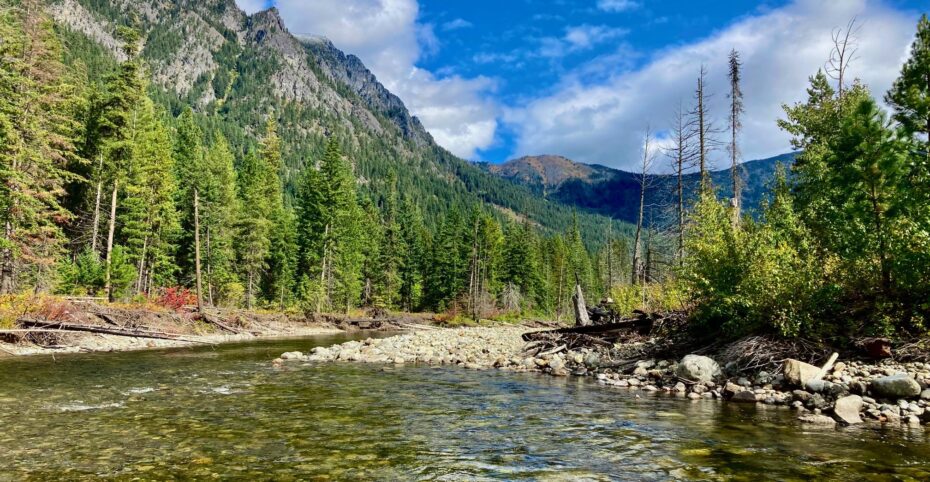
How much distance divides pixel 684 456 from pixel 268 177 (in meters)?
57.0

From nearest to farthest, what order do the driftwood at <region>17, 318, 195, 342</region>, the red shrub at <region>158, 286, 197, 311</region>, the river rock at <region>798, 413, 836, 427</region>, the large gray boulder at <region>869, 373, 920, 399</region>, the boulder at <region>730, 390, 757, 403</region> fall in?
the river rock at <region>798, 413, 836, 427</region>, the large gray boulder at <region>869, 373, 920, 399</region>, the boulder at <region>730, 390, 757, 403</region>, the driftwood at <region>17, 318, 195, 342</region>, the red shrub at <region>158, 286, 197, 311</region>

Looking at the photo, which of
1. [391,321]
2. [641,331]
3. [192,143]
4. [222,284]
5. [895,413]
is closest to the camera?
[895,413]

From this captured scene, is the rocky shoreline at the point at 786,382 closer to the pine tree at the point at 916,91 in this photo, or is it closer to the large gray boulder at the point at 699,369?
the large gray boulder at the point at 699,369

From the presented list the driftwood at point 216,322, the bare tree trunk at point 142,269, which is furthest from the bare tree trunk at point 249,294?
the driftwood at point 216,322

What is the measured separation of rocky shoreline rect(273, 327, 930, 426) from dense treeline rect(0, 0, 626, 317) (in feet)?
56.5

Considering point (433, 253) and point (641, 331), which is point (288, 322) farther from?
point (433, 253)

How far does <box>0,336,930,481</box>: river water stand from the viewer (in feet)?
20.6

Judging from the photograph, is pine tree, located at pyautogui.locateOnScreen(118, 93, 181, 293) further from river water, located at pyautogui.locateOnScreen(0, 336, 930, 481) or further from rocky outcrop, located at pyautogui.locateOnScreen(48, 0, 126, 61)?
rocky outcrop, located at pyautogui.locateOnScreen(48, 0, 126, 61)

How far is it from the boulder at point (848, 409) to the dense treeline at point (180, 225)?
94.3 feet

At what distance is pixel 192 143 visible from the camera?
178 ft

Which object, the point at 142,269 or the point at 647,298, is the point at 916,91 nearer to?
the point at 647,298

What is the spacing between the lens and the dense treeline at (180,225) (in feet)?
83.9

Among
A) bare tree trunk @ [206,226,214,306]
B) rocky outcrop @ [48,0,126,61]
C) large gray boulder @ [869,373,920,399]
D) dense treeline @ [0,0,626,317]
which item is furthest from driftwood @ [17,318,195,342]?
rocky outcrop @ [48,0,126,61]

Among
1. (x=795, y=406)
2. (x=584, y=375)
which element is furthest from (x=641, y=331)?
(x=795, y=406)
